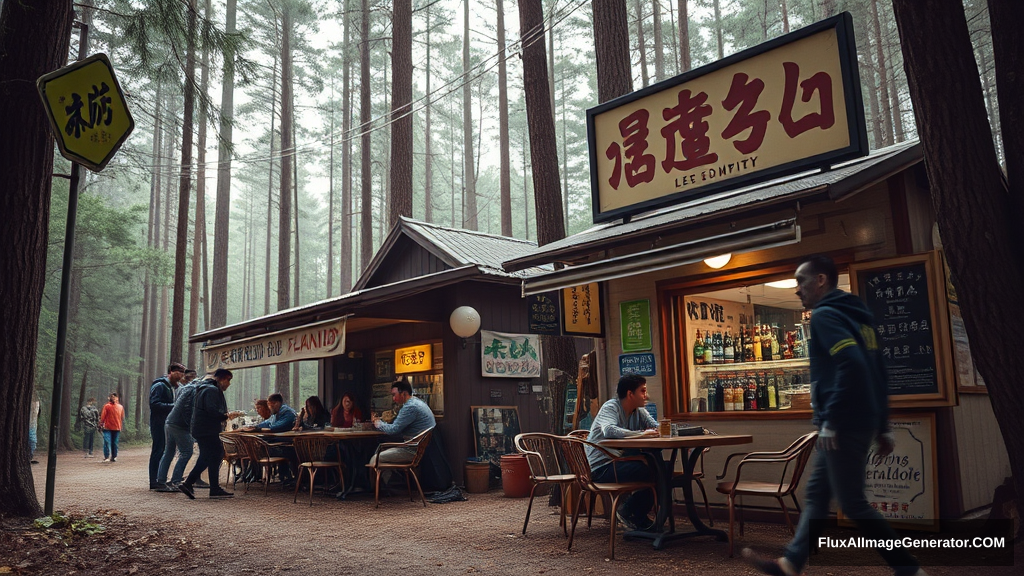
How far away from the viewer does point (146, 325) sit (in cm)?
3356

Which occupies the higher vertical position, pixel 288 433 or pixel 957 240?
pixel 957 240

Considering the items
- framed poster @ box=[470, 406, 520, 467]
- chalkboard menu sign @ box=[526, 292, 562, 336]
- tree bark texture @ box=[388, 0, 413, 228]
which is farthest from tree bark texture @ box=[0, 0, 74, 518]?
tree bark texture @ box=[388, 0, 413, 228]

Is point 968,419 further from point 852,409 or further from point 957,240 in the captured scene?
point 852,409

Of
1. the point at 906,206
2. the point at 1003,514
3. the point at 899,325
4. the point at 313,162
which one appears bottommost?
the point at 1003,514

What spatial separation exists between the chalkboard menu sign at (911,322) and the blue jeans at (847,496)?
2550 mm

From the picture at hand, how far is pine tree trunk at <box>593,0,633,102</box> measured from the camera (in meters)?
10.3

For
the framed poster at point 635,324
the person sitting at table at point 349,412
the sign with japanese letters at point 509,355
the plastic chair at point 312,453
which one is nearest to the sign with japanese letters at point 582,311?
the framed poster at point 635,324

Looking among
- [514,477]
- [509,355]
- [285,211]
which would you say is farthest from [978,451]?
[285,211]

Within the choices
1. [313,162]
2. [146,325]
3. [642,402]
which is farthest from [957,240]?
[313,162]

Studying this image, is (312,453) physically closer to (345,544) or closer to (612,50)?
(345,544)

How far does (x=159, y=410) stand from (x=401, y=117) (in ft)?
25.8

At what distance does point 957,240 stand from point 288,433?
8.46 m

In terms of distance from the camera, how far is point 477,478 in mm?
10578

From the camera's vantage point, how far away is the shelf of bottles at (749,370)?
734 cm
